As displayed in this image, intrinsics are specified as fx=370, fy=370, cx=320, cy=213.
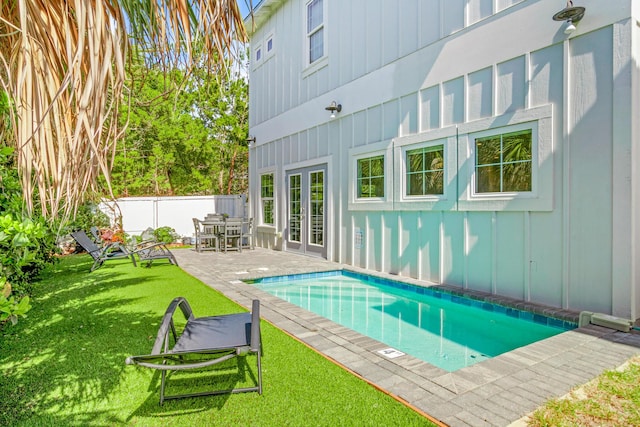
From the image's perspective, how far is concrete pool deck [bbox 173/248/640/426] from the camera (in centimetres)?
243

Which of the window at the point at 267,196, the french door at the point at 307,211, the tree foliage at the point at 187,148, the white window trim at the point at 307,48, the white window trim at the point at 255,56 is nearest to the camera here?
the white window trim at the point at 307,48

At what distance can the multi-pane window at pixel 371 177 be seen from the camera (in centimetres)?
Result: 752

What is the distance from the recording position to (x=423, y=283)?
20.7 feet

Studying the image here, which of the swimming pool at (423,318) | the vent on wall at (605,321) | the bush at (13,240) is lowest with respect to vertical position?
the swimming pool at (423,318)

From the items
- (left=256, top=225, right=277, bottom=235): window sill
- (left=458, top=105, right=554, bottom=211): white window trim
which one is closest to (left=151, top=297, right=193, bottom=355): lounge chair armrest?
(left=458, top=105, right=554, bottom=211): white window trim

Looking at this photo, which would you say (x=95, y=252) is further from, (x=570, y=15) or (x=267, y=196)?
(x=570, y=15)

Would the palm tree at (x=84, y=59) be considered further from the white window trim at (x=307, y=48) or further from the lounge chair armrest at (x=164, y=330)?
the white window trim at (x=307, y=48)

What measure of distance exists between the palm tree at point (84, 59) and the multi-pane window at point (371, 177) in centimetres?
596

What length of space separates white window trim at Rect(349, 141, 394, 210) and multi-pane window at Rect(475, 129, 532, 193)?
5.99 feet

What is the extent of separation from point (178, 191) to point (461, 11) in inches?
723

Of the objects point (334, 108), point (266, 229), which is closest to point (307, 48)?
point (334, 108)

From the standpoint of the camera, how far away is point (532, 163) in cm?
500

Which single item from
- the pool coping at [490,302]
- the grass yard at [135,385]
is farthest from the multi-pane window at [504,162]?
the grass yard at [135,385]

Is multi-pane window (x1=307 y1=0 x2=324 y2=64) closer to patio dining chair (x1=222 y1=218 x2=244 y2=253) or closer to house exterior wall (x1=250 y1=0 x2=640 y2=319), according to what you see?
house exterior wall (x1=250 y1=0 x2=640 y2=319)
